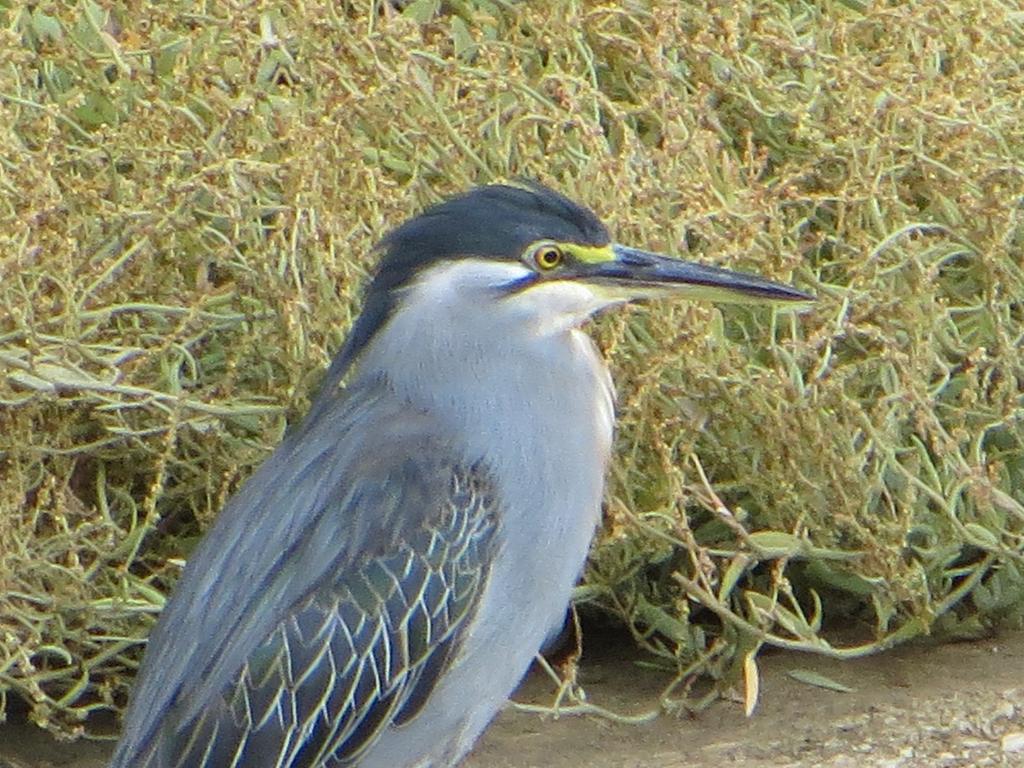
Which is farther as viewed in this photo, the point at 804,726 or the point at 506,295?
the point at 804,726

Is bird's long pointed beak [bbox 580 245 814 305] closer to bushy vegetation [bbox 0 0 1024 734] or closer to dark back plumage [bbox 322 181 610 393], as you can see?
dark back plumage [bbox 322 181 610 393]

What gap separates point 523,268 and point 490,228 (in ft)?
0.35

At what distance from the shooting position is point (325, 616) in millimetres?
4422

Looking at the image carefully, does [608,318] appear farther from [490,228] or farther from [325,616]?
[325,616]

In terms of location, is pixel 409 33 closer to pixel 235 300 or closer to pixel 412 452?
pixel 235 300

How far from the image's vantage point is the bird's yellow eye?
4516 millimetres

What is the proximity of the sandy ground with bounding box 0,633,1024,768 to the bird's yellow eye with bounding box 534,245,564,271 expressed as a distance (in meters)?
1.12

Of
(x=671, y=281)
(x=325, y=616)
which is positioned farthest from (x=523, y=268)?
(x=325, y=616)

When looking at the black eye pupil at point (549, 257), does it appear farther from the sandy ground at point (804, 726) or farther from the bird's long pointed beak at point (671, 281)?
the sandy ground at point (804, 726)

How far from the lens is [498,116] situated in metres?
5.28

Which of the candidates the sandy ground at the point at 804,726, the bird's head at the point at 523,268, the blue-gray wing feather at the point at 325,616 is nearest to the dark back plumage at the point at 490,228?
the bird's head at the point at 523,268

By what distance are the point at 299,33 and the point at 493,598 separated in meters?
1.42

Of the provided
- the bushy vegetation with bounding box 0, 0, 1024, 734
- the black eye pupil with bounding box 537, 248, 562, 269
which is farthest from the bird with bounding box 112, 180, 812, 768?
the bushy vegetation with bounding box 0, 0, 1024, 734

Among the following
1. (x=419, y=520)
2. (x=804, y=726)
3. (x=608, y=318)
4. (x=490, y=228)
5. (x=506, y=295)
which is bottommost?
(x=804, y=726)
